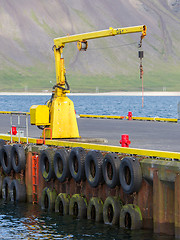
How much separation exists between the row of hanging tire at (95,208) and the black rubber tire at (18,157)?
1.71m

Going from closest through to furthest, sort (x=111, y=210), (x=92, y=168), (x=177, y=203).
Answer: (x=177, y=203), (x=111, y=210), (x=92, y=168)

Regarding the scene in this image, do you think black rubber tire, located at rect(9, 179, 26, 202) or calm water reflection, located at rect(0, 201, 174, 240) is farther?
black rubber tire, located at rect(9, 179, 26, 202)

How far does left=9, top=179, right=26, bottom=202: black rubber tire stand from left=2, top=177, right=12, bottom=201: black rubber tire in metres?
0.45

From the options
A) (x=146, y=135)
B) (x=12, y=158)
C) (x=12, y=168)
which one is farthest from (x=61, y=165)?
(x=146, y=135)

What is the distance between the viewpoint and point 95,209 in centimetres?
2250

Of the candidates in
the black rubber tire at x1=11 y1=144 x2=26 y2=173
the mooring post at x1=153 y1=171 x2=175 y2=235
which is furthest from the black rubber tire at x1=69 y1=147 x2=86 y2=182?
the mooring post at x1=153 y1=171 x2=175 y2=235

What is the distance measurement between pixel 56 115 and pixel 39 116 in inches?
33.9

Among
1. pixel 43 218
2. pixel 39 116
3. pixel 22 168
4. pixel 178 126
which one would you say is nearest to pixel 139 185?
pixel 43 218

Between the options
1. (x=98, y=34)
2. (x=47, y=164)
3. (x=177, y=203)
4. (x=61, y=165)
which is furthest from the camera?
(x=98, y=34)

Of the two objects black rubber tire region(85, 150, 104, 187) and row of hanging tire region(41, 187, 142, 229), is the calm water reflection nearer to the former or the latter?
row of hanging tire region(41, 187, 142, 229)

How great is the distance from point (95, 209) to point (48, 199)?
357 centimetres

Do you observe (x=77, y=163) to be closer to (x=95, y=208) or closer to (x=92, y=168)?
(x=92, y=168)

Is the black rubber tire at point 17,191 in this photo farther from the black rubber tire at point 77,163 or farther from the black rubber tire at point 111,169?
the black rubber tire at point 111,169

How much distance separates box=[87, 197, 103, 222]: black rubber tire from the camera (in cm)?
2234
